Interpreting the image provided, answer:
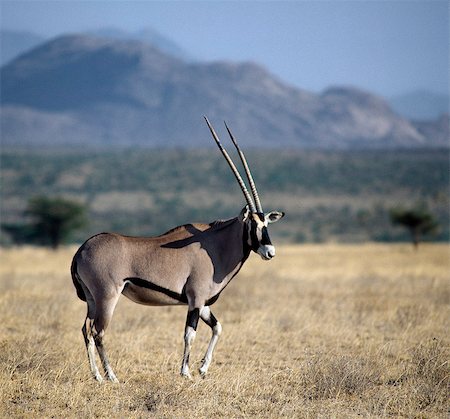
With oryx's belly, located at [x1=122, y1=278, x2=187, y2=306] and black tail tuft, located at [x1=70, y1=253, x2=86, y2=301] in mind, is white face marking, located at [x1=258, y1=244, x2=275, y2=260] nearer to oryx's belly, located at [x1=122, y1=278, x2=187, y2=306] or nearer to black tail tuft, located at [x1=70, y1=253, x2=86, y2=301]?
oryx's belly, located at [x1=122, y1=278, x2=187, y2=306]

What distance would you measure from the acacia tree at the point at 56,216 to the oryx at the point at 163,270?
32.8 m

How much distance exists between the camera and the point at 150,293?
8523 millimetres

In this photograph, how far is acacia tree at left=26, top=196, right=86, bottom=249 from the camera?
40.8m

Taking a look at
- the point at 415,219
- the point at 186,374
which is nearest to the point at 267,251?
the point at 186,374

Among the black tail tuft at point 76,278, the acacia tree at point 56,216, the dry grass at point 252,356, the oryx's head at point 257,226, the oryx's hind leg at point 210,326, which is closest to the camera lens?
the dry grass at point 252,356

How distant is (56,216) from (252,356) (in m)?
31.8

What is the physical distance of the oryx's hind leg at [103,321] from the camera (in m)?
8.35

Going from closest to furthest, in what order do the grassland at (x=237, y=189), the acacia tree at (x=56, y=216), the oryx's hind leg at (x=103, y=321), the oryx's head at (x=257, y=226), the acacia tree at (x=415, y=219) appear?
the oryx's hind leg at (x=103, y=321) → the oryx's head at (x=257, y=226) → the acacia tree at (x=415, y=219) → the acacia tree at (x=56, y=216) → the grassland at (x=237, y=189)

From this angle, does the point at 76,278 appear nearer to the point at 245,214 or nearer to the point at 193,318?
the point at 193,318

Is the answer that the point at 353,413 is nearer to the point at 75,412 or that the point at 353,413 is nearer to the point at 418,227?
the point at 75,412

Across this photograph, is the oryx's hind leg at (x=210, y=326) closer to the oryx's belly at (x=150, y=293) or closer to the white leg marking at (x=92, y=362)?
the oryx's belly at (x=150, y=293)

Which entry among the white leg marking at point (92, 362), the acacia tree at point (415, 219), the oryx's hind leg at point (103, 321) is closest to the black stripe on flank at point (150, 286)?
the oryx's hind leg at point (103, 321)

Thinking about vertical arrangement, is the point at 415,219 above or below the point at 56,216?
above

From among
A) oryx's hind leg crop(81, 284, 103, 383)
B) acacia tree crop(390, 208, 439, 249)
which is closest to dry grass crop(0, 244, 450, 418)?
oryx's hind leg crop(81, 284, 103, 383)
